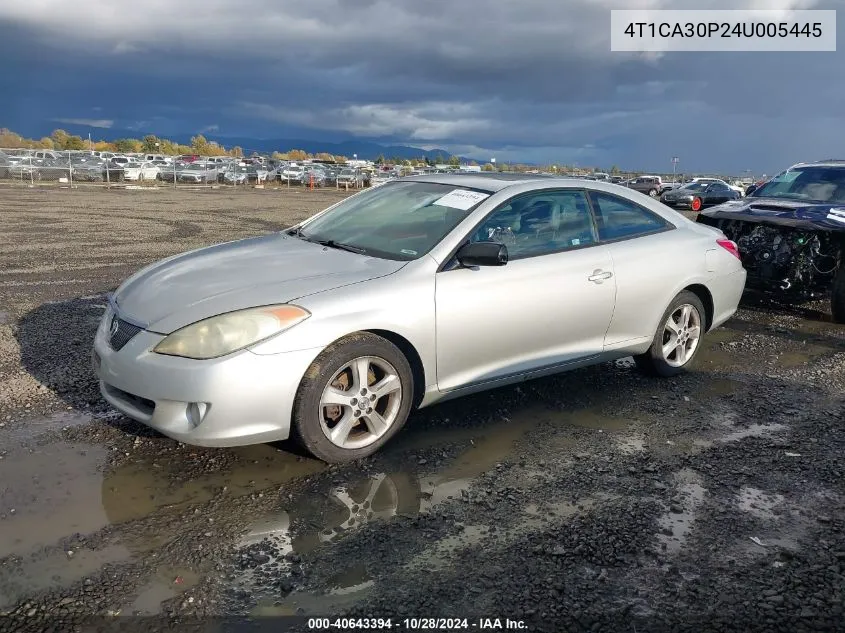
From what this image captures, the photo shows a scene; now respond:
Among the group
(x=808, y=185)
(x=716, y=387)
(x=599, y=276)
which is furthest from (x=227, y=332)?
(x=808, y=185)

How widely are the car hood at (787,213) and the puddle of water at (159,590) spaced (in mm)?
7047

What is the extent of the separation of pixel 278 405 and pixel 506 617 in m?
1.53

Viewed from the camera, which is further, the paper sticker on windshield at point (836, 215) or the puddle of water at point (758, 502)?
the paper sticker on windshield at point (836, 215)

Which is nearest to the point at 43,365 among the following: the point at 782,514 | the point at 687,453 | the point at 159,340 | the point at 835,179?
the point at 159,340

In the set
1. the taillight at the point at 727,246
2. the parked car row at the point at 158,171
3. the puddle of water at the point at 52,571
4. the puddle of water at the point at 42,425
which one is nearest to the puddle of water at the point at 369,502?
the puddle of water at the point at 52,571

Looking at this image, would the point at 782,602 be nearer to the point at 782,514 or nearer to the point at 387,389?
the point at 782,514

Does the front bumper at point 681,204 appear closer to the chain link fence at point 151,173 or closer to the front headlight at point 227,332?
the chain link fence at point 151,173

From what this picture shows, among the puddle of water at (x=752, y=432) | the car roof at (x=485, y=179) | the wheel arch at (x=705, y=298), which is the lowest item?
the puddle of water at (x=752, y=432)

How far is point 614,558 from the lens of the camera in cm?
304

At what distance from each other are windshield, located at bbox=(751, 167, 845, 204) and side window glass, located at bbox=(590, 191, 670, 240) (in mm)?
4012

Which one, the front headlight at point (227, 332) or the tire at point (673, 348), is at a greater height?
the front headlight at point (227, 332)

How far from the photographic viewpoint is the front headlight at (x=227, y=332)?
11.4ft

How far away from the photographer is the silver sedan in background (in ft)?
11.5

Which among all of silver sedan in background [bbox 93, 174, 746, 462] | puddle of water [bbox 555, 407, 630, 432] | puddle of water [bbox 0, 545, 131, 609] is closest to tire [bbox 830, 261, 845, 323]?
silver sedan in background [bbox 93, 174, 746, 462]
